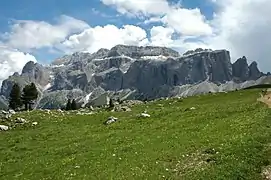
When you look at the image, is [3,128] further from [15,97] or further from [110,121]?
[15,97]

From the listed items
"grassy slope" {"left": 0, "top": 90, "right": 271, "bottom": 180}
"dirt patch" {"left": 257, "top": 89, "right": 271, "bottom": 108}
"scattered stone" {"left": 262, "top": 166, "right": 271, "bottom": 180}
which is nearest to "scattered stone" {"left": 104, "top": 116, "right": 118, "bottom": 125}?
"grassy slope" {"left": 0, "top": 90, "right": 271, "bottom": 180}

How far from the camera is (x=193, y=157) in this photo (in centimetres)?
3353

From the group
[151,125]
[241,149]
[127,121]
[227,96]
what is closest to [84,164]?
[241,149]

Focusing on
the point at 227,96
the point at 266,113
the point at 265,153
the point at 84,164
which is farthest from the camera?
the point at 227,96

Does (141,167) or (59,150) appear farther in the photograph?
(59,150)

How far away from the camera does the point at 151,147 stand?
38438mm

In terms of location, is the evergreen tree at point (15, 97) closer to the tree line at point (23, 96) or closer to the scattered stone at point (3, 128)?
the tree line at point (23, 96)

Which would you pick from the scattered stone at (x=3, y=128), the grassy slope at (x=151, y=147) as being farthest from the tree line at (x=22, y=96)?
the grassy slope at (x=151, y=147)

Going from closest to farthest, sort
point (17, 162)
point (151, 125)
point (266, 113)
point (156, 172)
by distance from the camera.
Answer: point (156, 172)
point (17, 162)
point (266, 113)
point (151, 125)

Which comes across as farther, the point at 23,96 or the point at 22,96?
the point at 22,96

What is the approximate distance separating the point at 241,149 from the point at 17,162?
68.1 ft

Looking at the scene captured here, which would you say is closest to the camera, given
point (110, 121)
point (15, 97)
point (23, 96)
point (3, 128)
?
point (110, 121)

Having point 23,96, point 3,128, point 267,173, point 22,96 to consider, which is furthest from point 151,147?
point 22,96

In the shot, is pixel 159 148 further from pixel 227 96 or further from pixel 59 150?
pixel 227 96
